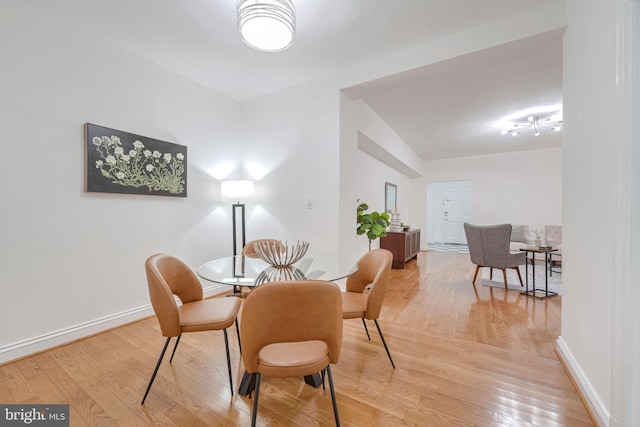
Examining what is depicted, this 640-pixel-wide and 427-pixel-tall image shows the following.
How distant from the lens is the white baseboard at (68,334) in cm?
A: 188

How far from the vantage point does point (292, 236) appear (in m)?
3.29

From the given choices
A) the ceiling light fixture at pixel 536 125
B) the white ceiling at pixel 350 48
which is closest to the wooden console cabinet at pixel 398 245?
the white ceiling at pixel 350 48

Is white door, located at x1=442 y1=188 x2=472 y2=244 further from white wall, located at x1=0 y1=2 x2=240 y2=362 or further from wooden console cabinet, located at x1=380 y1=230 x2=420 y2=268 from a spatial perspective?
white wall, located at x1=0 y1=2 x2=240 y2=362

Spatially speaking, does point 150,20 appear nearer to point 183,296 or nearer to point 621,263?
point 183,296

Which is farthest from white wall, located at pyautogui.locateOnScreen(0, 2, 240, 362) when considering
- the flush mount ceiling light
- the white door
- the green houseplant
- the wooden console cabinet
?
the white door

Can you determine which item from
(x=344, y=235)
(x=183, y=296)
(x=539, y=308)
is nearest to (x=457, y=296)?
(x=539, y=308)

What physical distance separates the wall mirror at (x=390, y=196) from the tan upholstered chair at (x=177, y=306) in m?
4.66

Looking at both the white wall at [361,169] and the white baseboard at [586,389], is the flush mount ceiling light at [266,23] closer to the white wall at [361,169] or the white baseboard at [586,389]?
the white wall at [361,169]

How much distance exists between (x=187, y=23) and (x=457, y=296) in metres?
4.13

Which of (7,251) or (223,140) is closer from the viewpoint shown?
(7,251)

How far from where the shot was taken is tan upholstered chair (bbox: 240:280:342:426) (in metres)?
1.10

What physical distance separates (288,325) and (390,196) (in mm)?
5459

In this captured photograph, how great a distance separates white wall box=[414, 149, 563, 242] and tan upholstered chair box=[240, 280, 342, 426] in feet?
23.5

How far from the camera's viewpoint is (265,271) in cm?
181
